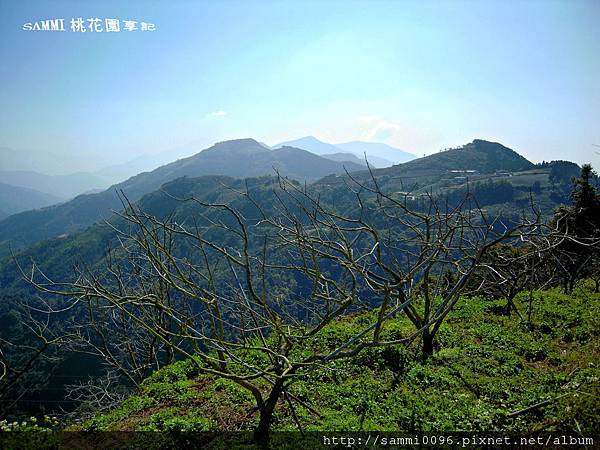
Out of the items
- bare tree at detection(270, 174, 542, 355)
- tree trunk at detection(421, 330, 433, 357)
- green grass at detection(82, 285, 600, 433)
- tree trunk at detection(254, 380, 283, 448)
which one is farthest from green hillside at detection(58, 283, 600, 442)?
bare tree at detection(270, 174, 542, 355)

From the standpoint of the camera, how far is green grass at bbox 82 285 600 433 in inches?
269

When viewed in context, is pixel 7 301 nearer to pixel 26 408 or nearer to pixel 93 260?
pixel 93 260

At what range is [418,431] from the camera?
682 centimetres

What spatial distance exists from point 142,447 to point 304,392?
3.96 meters

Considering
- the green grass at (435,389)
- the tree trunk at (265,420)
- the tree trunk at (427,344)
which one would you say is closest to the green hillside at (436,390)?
the green grass at (435,389)

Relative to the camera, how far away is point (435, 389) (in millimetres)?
8680

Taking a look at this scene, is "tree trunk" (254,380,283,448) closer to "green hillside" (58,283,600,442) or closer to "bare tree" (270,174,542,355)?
"green hillside" (58,283,600,442)

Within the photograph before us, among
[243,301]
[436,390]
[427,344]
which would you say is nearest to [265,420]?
[243,301]

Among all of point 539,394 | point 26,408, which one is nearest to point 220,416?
point 539,394

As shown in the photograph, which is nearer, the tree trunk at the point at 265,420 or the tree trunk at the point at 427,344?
the tree trunk at the point at 265,420

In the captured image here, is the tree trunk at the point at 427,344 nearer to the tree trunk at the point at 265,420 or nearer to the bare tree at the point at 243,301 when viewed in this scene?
the bare tree at the point at 243,301

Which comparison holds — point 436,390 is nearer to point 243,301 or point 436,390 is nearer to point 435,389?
point 435,389

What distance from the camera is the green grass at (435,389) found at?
6828 mm

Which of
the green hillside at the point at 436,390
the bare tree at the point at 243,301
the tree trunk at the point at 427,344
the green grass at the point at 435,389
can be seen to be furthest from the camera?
the tree trunk at the point at 427,344
